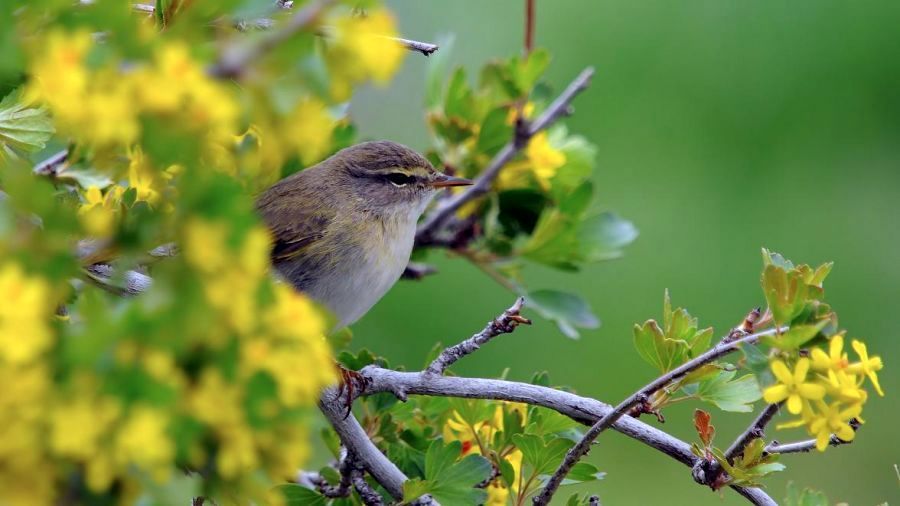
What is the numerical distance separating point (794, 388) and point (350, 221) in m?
2.11

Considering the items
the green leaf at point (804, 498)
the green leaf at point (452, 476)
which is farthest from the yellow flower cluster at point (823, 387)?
the green leaf at point (452, 476)

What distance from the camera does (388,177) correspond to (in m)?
3.81

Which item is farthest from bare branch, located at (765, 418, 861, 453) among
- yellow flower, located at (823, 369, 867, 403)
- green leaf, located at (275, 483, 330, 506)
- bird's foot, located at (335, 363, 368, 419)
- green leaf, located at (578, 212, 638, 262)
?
green leaf, located at (578, 212, 638, 262)

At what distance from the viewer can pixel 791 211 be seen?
703 cm

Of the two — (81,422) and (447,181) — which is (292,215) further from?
(81,422)

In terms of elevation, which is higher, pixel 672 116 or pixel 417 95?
pixel 672 116

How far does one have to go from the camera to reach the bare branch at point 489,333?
211cm

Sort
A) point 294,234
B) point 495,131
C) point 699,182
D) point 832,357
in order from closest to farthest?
point 832,357, point 495,131, point 294,234, point 699,182

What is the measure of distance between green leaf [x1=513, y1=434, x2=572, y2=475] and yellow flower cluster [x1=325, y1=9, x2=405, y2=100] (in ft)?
3.63

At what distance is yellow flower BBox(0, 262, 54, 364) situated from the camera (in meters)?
1.06

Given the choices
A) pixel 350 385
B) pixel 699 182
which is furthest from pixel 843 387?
pixel 699 182

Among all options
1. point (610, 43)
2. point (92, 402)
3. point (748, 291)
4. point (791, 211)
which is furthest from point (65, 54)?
point (610, 43)

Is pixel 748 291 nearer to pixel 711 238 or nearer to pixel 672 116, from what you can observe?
pixel 711 238

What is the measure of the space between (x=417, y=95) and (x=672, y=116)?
1.94m
